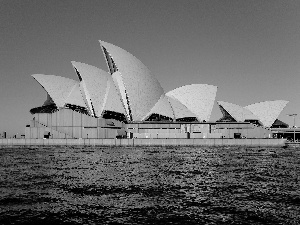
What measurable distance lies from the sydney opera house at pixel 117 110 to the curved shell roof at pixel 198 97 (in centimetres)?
32

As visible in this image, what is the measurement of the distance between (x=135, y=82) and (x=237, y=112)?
110ft

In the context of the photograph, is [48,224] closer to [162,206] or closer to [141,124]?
[162,206]

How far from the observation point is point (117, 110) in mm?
78750

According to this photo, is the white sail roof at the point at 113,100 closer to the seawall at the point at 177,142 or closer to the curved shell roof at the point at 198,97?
the seawall at the point at 177,142

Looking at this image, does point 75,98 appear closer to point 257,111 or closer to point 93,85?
point 93,85

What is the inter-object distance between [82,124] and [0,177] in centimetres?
5495

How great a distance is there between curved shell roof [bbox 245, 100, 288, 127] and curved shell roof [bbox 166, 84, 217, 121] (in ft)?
52.8

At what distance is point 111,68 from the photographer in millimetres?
83188

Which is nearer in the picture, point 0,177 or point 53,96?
point 0,177

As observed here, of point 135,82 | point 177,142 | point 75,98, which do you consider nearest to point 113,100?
point 135,82

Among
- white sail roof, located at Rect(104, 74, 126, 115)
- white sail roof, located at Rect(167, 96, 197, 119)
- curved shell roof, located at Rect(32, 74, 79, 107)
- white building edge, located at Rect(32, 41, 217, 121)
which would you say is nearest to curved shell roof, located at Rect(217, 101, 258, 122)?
white sail roof, located at Rect(167, 96, 197, 119)

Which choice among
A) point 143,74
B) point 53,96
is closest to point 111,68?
point 143,74

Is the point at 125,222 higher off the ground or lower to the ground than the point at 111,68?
lower

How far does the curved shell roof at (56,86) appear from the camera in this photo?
80.1 meters
